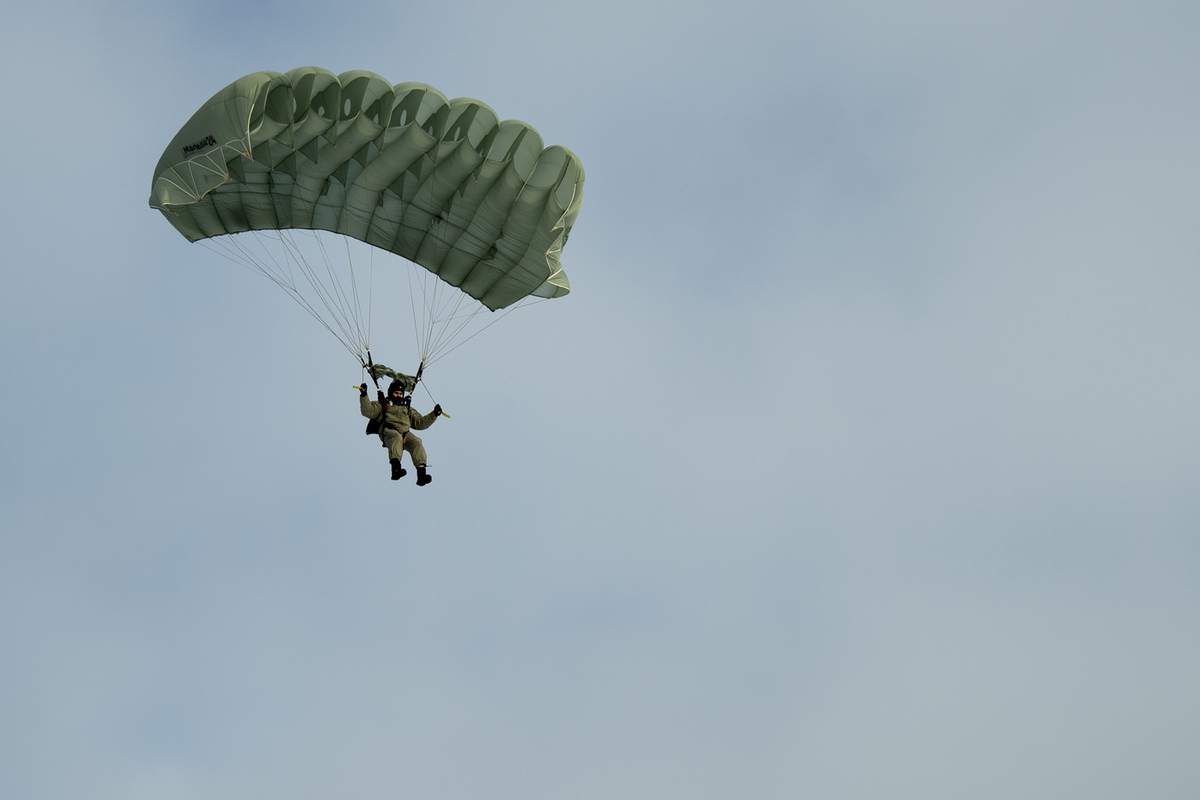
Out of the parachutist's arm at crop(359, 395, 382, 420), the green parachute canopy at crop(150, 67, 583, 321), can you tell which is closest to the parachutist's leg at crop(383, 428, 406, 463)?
the parachutist's arm at crop(359, 395, 382, 420)

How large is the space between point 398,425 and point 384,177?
3.96m

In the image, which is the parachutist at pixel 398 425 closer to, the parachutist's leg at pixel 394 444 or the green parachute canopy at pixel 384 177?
the parachutist's leg at pixel 394 444

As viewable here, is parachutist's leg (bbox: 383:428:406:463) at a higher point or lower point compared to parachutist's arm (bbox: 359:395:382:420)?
lower

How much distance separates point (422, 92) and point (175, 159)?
3757mm

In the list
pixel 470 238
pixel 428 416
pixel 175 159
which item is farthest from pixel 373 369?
pixel 175 159

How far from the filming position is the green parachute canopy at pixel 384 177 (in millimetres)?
16078

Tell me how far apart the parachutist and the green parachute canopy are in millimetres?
2836

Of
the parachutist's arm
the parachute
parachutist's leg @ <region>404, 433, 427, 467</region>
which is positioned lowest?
parachutist's leg @ <region>404, 433, 427, 467</region>

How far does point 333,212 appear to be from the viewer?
1842 cm

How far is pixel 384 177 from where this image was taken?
1755 centimetres

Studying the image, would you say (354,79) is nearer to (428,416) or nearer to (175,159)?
(175,159)

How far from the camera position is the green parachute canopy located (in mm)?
16078

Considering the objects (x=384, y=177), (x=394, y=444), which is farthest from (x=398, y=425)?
(x=384, y=177)

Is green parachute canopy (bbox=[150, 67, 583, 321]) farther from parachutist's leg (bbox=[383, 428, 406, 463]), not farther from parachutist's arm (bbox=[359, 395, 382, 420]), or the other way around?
parachutist's leg (bbox=[383, 428, 406, 463])
